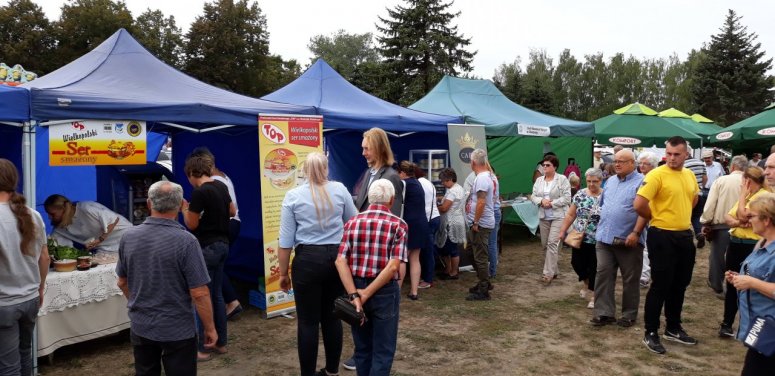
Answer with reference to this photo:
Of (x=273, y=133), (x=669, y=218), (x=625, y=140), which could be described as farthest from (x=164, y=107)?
(x=625, y=140)

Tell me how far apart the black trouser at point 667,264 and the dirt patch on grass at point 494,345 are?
1.46ft

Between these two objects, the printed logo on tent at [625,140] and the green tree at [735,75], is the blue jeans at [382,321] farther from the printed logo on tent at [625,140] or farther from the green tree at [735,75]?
the green tree at [735,75]

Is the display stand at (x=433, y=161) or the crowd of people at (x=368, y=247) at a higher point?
the display stand at (x=433, y=161)

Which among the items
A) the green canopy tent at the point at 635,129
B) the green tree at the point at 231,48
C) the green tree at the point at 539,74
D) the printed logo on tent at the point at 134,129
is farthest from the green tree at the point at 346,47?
the printed logo on tent at the point at 134,129

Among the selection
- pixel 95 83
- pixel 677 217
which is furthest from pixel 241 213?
pixel 677 217

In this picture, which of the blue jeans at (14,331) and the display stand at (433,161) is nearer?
the blue jeans at (14,331)

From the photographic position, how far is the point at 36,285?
2.63 metres

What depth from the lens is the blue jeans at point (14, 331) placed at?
8.09ft

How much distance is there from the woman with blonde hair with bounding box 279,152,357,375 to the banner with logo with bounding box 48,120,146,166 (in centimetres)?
187

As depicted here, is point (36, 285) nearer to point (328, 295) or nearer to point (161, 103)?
point (328, 295)

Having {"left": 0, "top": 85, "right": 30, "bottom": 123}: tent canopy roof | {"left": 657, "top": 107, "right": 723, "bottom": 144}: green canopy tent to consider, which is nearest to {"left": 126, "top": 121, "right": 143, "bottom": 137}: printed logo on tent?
{"left": 0, "top": 85, "right": 30, "bottom": 123}: tent canopy roof

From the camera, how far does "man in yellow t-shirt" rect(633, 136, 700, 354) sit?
13.2 ft

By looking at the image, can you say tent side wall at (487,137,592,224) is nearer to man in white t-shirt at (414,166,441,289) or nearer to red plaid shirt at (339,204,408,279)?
man in white t-shirt at (414,166,441,289)

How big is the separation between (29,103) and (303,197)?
216 cm
